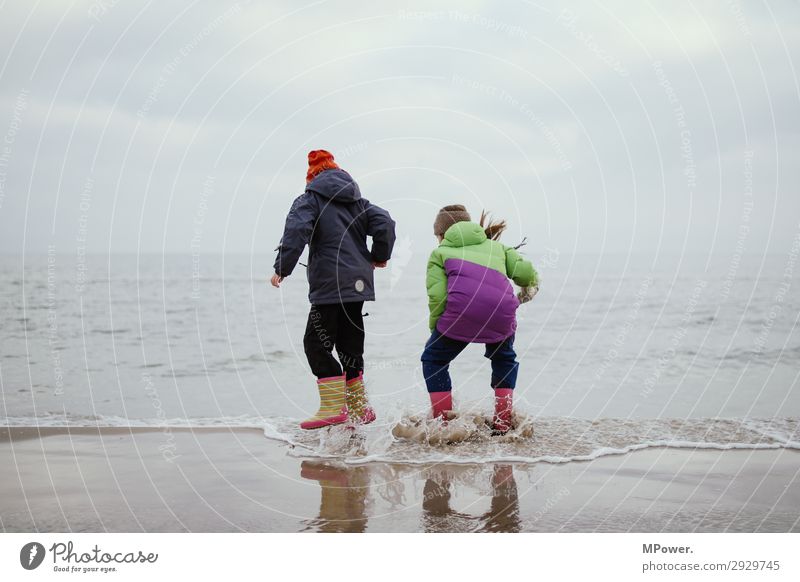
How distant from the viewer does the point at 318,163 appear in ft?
19.1

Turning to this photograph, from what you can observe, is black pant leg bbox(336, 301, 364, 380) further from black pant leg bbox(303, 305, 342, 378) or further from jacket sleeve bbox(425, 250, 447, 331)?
jacket sleeve bbox(425, 250, 447, 331)

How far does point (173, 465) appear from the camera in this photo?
4.95 m

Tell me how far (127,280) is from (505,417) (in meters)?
32.7

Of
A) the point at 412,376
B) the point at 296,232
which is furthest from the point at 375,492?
the point at 412,376

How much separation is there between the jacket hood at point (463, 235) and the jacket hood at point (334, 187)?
2.52 feet

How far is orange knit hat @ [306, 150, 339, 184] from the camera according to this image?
5824 millimetres

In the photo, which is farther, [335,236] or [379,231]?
[379,231]

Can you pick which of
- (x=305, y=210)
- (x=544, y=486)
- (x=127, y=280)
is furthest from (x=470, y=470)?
(x=127, y=280)

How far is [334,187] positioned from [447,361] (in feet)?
5.07

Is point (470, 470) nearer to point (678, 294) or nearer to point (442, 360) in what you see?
point (442, 360)

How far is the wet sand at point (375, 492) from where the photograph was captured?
3.85 metres
